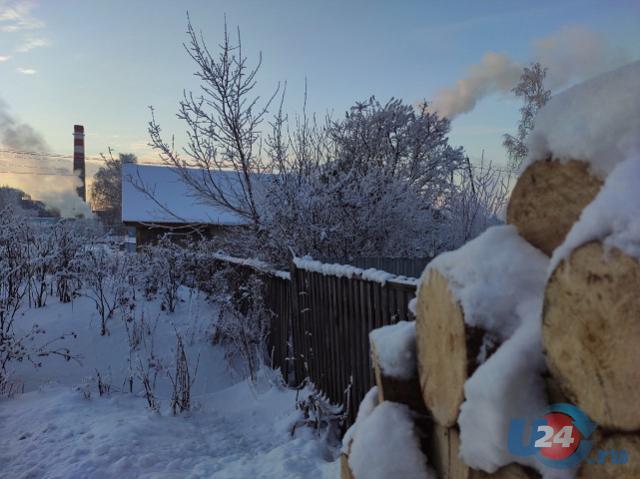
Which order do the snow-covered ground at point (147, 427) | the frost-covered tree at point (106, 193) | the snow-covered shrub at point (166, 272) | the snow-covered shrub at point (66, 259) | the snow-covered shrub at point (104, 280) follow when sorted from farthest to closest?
the frost-covered tree at point (106, 193)
the snow-covered shrub at point (66, 259)
the snow-covered shrub at point (166, 272)
the snow-covered shrub at point (104, 280)
the snow-covered ground at point (147, 427)

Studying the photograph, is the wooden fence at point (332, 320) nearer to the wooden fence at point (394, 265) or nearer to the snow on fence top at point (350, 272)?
the snow on fence top at point (350, 272)

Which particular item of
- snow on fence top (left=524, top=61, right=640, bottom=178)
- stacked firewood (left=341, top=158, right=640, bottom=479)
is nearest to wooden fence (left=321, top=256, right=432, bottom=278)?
stacked firewood (left=341, top=158, right=640, bottom=479)

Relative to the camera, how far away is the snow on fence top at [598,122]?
1.20m

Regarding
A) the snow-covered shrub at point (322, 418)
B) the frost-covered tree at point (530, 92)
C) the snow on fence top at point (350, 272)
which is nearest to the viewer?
the snow on fence top at point (350, 272)

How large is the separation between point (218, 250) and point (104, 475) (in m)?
6.24

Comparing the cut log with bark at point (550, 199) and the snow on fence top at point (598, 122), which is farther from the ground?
the snow on fence top at point (598, 122)

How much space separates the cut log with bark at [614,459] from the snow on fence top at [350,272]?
1841 mm

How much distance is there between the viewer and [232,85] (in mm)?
7867

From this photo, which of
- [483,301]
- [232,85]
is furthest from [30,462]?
[232,85]

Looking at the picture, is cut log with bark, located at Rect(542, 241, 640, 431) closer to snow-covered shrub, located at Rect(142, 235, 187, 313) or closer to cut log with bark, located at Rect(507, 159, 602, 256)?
cut log with bark, located at Rect(507, 159, 602, 256)

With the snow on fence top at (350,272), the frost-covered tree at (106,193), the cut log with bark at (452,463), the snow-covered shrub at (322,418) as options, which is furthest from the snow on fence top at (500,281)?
the frost-covered tree at (106,193)

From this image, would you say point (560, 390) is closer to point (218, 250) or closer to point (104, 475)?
point (104, 475)

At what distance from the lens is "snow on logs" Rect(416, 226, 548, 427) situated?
148 centimetres

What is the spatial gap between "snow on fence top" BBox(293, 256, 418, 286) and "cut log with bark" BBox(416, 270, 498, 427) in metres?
1.22
